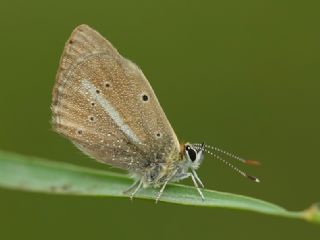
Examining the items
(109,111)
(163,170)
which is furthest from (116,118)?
(163,170)

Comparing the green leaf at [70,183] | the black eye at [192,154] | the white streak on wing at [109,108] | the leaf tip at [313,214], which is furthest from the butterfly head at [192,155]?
the leaf tip at [313,214]

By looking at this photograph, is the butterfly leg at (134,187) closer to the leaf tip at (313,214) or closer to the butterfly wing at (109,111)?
the butterfly wing at (109,111)

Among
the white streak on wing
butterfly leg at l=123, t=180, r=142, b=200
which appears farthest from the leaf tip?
the white streak on wing

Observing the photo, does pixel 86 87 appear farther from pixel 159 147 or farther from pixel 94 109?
pixel 159 147

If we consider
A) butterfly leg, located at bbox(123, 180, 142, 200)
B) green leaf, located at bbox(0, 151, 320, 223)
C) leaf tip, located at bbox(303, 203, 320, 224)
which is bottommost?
butterfly leg, located at bbox(123, 180, 142, 200)

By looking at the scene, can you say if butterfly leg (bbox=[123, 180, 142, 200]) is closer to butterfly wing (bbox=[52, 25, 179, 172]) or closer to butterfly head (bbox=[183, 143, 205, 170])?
butterfly wing (bbox=[52, 25, 179, 172])

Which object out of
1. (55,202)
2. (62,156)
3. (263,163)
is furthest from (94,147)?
(263,163)
